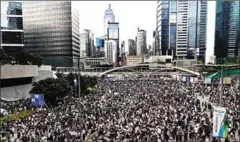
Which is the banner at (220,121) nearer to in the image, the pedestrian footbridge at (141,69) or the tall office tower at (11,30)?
the tall office tower at (11,30)

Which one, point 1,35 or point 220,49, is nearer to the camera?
point 1,35

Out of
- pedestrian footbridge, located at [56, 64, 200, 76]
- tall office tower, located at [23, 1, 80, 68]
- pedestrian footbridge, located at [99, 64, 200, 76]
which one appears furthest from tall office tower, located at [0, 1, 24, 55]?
pedestrian footbridge, located at [99, 64, 200, 76]

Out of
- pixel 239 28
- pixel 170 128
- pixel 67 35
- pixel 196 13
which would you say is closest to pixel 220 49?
pixel 239 28

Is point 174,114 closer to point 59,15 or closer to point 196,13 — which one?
point 59,15

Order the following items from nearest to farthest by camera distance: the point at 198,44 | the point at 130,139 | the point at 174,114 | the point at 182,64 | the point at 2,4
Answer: the point at 130,139
the point at 174,114
the point at 2,4
the point at 182,64
the point at 198,44

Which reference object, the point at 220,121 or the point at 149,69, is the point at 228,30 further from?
the point at 220,121

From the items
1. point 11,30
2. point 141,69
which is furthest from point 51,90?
point 141,69

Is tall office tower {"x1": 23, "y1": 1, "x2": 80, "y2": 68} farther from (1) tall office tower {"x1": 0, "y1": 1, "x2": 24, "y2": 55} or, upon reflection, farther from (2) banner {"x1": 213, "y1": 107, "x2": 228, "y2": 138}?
(2) banner {"x1": 213, "y1": 107, "x2": 228, "y2": 138}

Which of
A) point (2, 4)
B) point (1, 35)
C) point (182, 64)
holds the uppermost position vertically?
point (2, 4)
